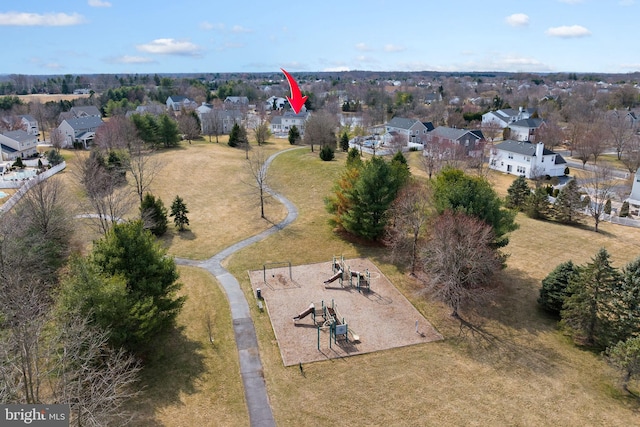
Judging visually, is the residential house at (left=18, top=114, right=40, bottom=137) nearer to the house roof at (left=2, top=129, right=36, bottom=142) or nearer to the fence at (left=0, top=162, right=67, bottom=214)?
the house roof at (left=2, top=129, right=36, bottom=142)

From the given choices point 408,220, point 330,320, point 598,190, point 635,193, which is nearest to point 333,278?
point 330,320

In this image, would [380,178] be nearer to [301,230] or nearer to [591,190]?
[301,230]

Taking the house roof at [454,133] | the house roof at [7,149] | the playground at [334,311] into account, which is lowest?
the playground at [334,311]

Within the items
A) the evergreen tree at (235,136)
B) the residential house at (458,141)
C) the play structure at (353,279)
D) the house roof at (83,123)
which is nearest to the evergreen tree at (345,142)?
the residential house at (458,141)

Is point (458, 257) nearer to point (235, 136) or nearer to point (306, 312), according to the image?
point (306, 312)

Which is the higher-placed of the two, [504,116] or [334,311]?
[504,116]

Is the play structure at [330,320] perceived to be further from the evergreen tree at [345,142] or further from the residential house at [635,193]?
the evergreen tree at [345,142]

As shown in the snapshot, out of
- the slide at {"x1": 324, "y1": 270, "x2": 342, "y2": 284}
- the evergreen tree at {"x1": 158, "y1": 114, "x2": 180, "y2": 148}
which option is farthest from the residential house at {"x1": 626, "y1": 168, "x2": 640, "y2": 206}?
the evergreen tree at {"x1": 158, "y1": 114, "x2": 180, "y2": 148}
